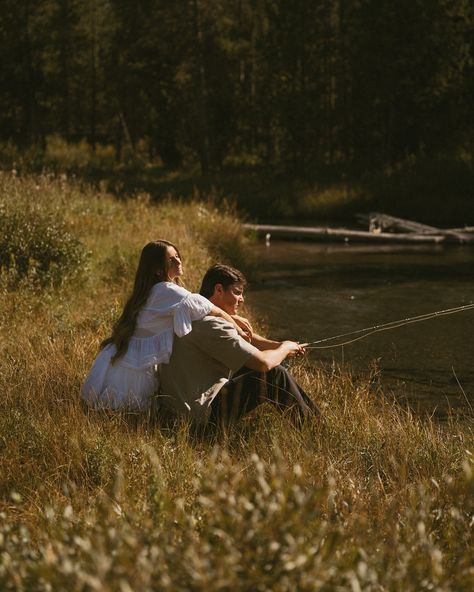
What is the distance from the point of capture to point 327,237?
1708cm

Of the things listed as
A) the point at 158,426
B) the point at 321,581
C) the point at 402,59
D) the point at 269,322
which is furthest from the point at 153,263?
the point at 402,59

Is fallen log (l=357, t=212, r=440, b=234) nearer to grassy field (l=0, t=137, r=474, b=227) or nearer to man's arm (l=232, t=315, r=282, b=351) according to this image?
grassy field (l=0, t=137, r=474, b=227)

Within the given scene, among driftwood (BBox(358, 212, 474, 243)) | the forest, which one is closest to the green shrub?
driftwood (BBox(358, 212, 474, 243))

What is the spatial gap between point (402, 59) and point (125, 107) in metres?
15.1

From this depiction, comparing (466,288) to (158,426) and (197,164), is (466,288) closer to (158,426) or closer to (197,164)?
(158,426)

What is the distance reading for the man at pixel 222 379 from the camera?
4828mm

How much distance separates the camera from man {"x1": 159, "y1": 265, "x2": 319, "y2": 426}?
483 cm

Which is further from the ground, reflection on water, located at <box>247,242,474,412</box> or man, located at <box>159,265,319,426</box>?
man, located at <box>159,265,319,426</box>

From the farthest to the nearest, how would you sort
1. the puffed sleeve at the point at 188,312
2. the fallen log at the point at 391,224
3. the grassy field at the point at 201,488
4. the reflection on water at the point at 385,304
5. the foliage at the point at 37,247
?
the fallen log at the point at 391,224 → the foliage at the point at 37,247 → the reflection on water at the point at 385,304 → the puffed sleeve at the point at 188,312 → the grassy field at the point at 201,488

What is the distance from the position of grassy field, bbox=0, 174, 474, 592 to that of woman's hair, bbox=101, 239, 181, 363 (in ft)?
1.66

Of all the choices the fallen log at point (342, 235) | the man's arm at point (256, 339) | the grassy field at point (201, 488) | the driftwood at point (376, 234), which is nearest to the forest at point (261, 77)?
the driftwood at point (376, 234)

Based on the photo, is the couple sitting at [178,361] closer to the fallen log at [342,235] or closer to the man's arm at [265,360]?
the man's arm at [265,360]

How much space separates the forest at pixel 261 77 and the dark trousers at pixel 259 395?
19882mm

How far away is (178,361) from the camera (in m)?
4.97
